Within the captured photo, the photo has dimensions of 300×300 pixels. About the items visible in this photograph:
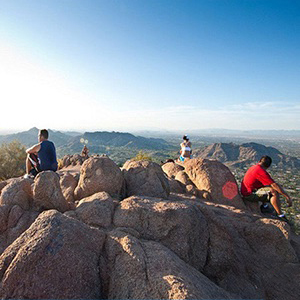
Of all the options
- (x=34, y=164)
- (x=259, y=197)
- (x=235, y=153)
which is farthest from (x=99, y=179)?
(x=235, y=153)

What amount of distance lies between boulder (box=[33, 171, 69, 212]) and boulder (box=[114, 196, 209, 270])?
2.24 metres

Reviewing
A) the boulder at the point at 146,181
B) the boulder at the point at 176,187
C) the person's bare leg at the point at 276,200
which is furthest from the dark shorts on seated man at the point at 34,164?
the person's bare leg at the point at 276,200

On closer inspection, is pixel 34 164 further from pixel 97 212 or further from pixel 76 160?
pixel 76 160

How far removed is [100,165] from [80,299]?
598cm

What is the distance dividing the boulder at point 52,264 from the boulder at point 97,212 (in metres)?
1.38

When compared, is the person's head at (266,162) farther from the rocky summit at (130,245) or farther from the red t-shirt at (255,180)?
the rocky summit at (130,245)

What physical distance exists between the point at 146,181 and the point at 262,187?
265 inches

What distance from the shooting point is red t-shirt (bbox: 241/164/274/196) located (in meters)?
10.1

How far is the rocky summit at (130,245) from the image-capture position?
4.01m

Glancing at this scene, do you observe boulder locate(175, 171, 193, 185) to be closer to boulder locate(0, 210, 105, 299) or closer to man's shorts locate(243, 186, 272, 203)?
man's shorts locate(243, 186, 272, 203)

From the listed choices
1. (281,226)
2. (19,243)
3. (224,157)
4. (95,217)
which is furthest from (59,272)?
(224,157)

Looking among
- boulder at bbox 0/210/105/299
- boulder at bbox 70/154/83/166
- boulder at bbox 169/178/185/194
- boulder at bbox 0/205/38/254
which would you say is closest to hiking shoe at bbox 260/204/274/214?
boulder at bbox 169/178/185/194

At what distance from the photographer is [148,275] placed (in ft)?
13.8

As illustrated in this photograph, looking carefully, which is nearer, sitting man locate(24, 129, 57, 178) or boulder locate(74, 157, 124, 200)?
boulder locate(74, 157, 124, 200)
